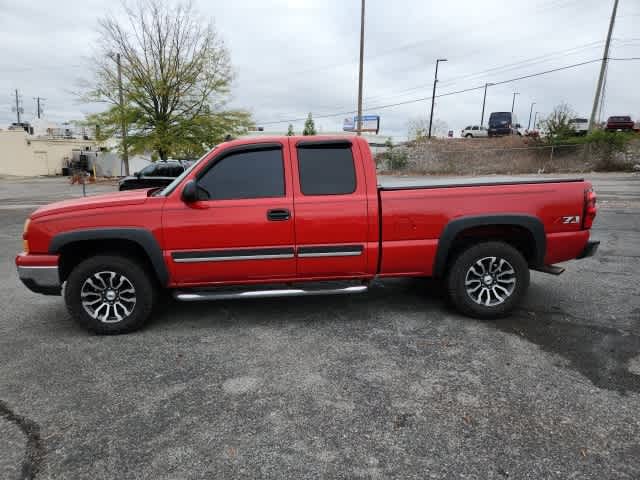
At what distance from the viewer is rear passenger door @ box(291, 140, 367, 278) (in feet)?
13.2

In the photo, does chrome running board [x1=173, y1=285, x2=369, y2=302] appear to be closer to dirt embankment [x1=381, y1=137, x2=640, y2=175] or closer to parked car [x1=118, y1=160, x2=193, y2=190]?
parked car [x1=118, y1=160, x2=193, y2=190]

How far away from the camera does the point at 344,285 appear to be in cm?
429

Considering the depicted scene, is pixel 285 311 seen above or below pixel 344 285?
below

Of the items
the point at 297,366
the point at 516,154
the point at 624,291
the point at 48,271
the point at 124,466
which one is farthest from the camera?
the point at 516,154

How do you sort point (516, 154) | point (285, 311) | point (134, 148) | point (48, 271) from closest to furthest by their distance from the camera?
point (48, 271) → point (285, 311) → point (134, 148) → point (516, 154)

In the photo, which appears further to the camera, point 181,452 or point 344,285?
point 344,285

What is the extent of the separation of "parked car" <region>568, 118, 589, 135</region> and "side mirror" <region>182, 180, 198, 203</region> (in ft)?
114

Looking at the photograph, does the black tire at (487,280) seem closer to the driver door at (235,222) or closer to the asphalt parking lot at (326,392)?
the asphalt parking lot at (326,392)

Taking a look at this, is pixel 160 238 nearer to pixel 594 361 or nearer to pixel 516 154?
pixel 594 361

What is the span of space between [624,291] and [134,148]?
73.8ft

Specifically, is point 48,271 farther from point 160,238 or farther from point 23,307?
point 23,307

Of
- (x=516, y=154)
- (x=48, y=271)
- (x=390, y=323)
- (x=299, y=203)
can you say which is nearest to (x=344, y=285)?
(x=390, y=323)

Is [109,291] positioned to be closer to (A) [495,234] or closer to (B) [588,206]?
(A) [495,234]

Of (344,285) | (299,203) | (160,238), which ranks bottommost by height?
(344,285)
